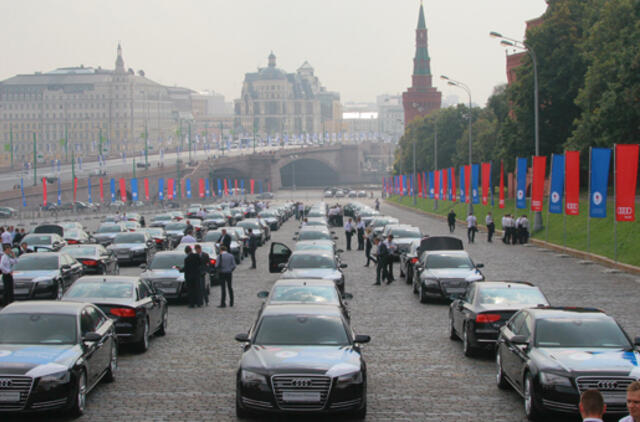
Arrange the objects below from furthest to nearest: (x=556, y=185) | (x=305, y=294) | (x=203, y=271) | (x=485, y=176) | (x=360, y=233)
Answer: (x=485, y=176) < (x=360, y=233) < (x=556, y=185) < (x=203, y=271) < (x=305, y=294)

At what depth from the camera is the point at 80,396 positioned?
1120cm

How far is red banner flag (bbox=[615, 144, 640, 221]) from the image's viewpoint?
29719mm

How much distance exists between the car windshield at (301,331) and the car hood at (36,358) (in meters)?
2.25

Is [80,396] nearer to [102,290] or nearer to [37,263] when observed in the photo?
[102,290]

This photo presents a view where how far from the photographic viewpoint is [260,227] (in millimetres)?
48250

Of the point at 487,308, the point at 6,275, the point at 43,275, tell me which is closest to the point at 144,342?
the point at 487,308

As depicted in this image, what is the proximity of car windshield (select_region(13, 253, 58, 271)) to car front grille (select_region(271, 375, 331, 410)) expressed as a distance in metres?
13.8

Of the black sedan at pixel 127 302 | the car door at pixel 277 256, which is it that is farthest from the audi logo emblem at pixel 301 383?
the car door at pixel 277 256

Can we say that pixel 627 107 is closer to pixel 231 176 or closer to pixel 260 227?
pixel 260 227

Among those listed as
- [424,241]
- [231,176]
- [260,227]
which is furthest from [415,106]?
[424,241]

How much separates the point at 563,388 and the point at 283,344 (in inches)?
133

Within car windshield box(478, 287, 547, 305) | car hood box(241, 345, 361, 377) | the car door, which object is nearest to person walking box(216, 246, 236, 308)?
the car door

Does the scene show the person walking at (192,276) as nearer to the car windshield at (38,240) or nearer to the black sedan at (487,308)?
the black sedan at (487,308)

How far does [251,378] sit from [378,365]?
4417mm
